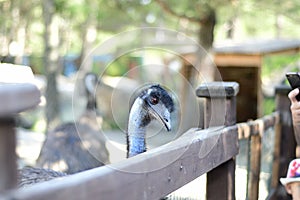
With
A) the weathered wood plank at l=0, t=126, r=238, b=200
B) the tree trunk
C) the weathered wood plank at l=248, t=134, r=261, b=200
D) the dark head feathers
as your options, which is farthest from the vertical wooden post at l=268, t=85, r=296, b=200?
the tree trunk

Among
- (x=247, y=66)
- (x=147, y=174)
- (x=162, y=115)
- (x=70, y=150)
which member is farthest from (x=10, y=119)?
(x=247, y=66)

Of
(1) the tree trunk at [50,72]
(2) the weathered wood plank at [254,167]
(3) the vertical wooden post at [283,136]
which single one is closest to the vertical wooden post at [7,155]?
(2) the weathered wood plank at [254,167]

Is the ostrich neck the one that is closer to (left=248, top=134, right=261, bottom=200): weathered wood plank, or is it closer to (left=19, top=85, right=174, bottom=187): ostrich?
(left=19, top=85, right=174, bottom=187): ostrich

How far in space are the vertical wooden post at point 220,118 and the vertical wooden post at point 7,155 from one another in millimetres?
1692

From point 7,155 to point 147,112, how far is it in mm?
1490

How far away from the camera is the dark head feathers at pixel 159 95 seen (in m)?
2.35

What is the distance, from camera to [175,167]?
5.78ft

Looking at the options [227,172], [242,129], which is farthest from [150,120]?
[242,129]

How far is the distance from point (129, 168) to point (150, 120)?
1.03 meters

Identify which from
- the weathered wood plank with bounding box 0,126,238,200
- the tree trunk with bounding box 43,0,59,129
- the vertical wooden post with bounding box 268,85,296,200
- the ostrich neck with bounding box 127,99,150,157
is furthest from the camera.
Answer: the tree trunk with bounding box 43,0,59,129

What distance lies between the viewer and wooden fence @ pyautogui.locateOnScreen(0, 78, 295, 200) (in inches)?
38.8

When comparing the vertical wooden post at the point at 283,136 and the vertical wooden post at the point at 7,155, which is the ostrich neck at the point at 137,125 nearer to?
the vertical wooden post at the point at 7,155

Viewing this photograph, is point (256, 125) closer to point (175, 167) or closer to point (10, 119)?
point (175, 167)

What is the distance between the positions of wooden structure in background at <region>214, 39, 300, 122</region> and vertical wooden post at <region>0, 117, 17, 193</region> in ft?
28.7
